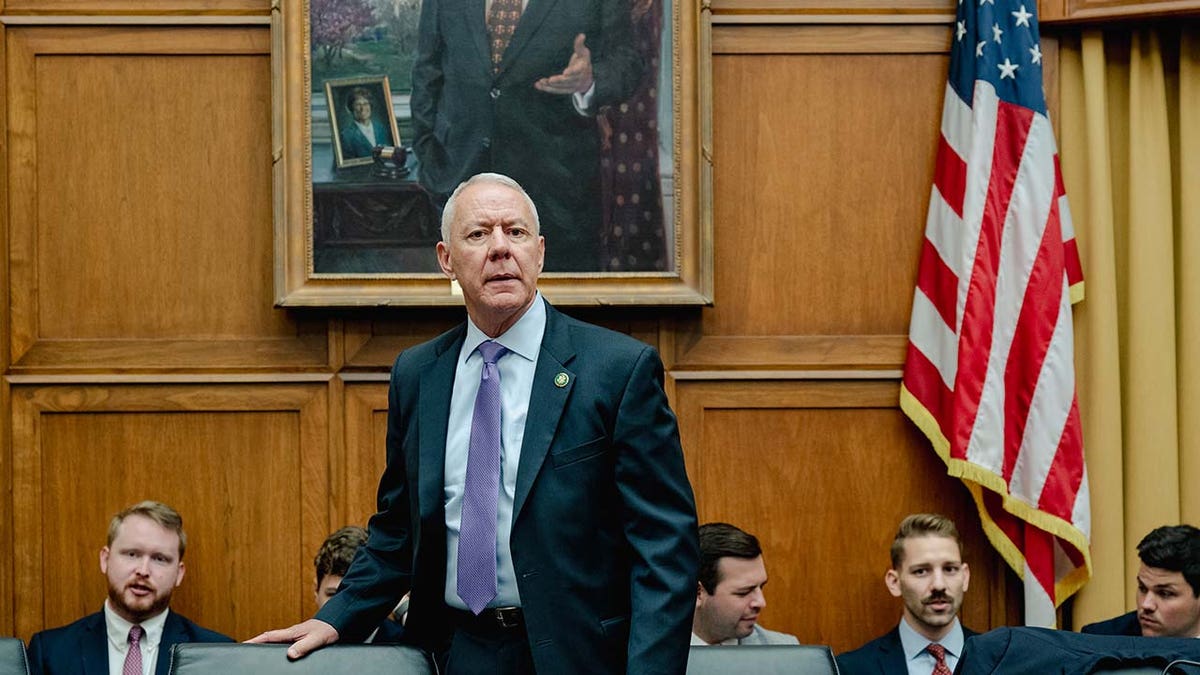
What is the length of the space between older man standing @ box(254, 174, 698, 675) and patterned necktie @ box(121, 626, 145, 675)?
1.78 m

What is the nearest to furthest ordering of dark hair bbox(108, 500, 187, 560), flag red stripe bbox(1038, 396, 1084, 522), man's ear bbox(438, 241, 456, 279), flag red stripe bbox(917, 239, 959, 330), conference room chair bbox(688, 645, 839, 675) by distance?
man's ear bbox(438, 241, 456, 279), conference room chair bbox(688, 645, 839, 675), dark hair bbox(108, 500, 187, 560), flag red stripe bbox(1038, 396, 1084, 522), flag red stripe bbox(917, 239, 959, 330)

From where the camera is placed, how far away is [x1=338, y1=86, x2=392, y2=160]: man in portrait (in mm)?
4562

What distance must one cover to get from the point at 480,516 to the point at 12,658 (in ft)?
4.08

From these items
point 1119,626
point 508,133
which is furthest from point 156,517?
point 1119,626

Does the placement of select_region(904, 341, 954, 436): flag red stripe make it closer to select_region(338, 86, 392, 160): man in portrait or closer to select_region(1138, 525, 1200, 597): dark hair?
select_region(1138, 525, 1200, 597): dark hair

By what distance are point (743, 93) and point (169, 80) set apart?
6.19ft

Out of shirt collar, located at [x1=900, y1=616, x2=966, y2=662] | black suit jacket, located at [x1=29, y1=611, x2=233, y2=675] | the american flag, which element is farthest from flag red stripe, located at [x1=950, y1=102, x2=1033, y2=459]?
black suit jacket, located at [x1=29, y1=611, x2=233, y2=675]

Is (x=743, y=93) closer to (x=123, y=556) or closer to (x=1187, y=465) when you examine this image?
(x=1187, y=465)

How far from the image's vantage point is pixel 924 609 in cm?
430

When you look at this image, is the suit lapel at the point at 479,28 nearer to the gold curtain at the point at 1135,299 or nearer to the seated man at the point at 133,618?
the seated man at the point at 133,618

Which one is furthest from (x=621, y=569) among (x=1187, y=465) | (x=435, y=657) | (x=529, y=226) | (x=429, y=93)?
(x=1187, y=465)

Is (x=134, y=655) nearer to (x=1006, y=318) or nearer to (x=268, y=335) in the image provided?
(x=268, y=335)

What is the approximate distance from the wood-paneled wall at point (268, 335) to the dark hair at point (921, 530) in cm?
26

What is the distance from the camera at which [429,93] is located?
4.57 m
